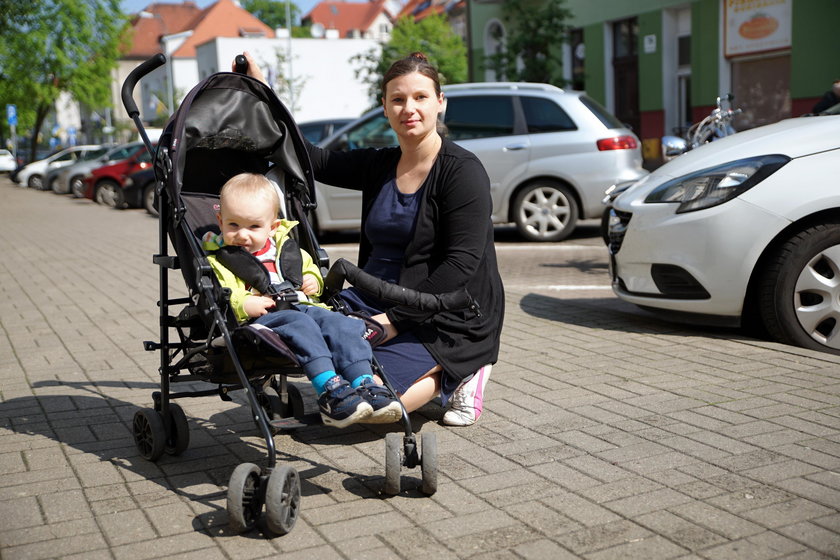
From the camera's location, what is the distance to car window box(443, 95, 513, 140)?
40.1 ft

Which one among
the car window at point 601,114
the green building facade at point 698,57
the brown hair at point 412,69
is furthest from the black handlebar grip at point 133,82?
the green building facade at point 698,57

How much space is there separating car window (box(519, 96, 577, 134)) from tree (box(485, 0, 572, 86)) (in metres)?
14.6

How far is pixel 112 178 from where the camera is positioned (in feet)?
83.0

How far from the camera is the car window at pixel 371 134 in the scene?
41.5ft

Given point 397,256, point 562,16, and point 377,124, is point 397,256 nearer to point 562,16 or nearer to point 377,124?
point 377,124

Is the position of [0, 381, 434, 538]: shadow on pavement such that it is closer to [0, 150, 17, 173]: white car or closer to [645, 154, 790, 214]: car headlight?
[645, 154, 790, 214]: car headlight

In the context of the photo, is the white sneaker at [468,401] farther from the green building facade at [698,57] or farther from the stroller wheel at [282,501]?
the green building facade at [698,57]

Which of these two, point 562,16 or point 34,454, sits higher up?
point 562,16

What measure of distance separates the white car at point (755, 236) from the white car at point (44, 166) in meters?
34.8

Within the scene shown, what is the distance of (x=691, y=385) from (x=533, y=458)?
1448mm

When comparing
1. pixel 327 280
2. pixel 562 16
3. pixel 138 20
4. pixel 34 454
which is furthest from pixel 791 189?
pixel 138 20

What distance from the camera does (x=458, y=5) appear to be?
2704 inches

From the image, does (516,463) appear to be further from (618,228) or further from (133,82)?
(618,228)

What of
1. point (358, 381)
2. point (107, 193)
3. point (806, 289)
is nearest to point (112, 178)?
point (107, 193)
